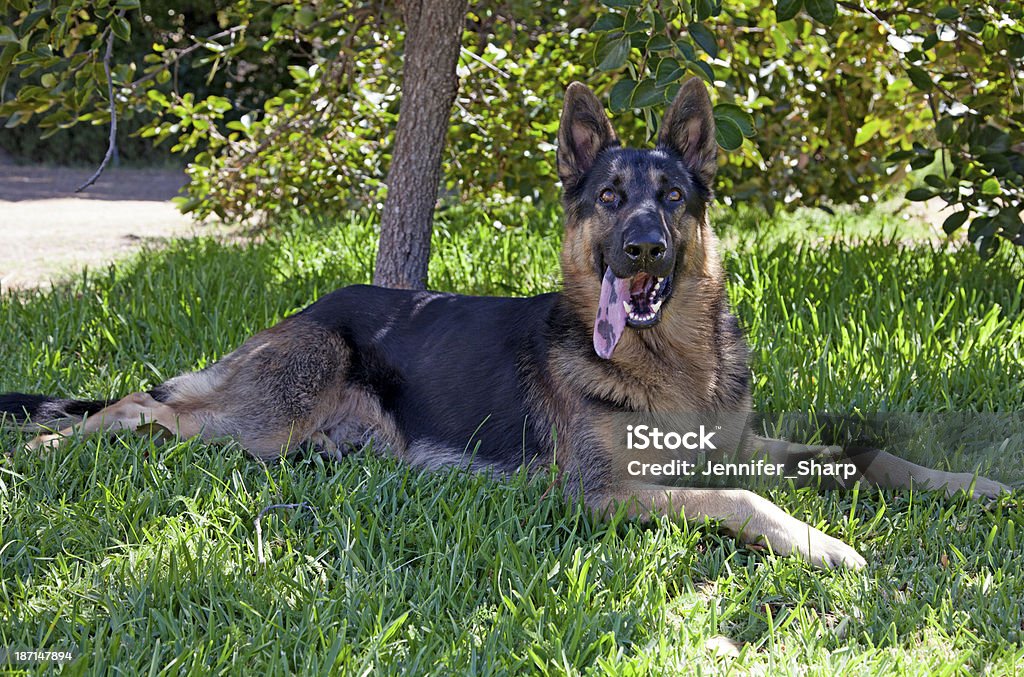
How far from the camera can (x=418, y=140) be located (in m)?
5.73

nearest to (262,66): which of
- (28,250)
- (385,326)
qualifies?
(28,250)

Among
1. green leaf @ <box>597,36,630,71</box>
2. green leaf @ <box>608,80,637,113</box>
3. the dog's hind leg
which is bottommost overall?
the dog's hind leg

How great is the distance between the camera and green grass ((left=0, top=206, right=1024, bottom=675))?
→ 245 centimetres

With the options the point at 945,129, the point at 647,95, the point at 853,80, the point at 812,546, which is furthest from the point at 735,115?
the point at 853,80

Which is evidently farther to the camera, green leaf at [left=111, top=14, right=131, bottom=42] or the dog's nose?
green leaf at [left=111, top=14, right=131, bottom=42]

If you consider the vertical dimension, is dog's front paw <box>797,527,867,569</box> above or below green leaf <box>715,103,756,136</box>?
below

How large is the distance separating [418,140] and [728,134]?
2615 mm

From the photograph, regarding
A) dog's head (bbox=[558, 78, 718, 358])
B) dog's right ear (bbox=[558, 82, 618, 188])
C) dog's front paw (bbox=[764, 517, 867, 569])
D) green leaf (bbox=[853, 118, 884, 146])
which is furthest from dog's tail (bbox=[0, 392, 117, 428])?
green leaf (bbox=[853, 118, 884, 146])

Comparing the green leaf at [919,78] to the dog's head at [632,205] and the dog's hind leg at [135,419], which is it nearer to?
the dog's head at [632,205]

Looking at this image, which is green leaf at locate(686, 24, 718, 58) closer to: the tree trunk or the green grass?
the green grass

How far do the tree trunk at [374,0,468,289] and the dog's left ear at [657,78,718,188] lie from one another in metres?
2.12

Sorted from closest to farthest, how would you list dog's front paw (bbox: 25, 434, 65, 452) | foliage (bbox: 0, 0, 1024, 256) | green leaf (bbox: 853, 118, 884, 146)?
dog's front paw (bbox: 25, 434, 65, 452) → foliage (bbox: 0, 0, 1024, 256) → green leaf (bbox: 853, 118, 884, 146)

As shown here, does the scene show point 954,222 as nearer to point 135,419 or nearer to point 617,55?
point 617,55

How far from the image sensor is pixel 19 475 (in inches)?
132
